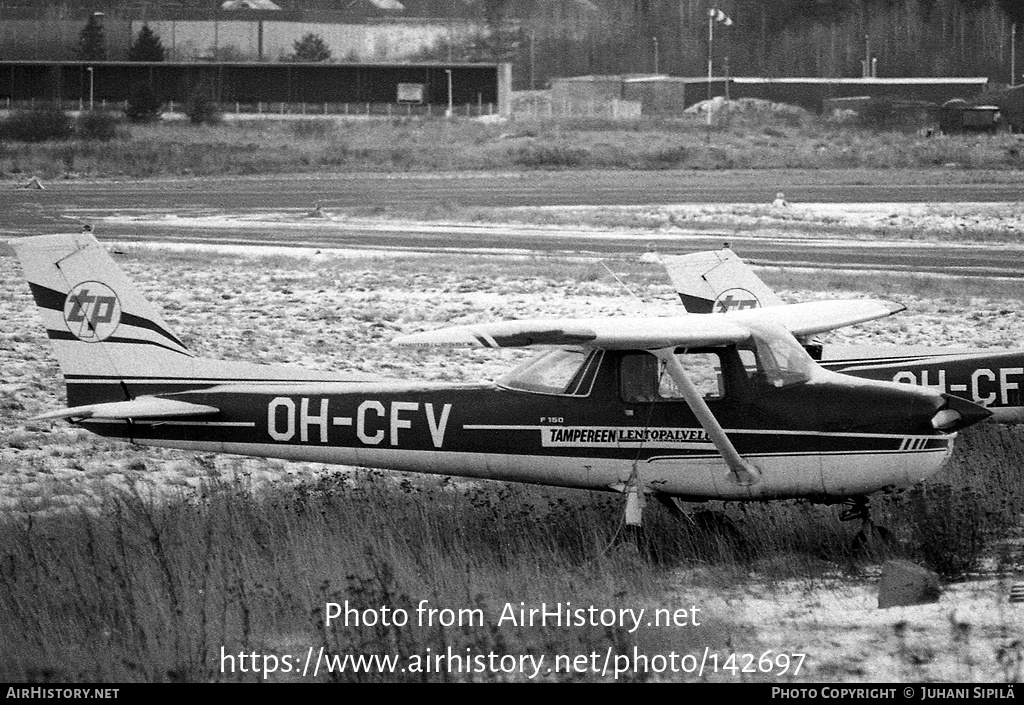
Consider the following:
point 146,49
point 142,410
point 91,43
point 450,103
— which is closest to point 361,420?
point 142,410

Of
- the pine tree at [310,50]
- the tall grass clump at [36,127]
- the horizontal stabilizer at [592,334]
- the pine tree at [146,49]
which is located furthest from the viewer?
the pine tree at [310,50]

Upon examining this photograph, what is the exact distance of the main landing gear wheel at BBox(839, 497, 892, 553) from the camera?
31.1ft

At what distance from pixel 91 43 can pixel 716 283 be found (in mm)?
85002

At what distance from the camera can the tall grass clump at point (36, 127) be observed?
71.0 meters

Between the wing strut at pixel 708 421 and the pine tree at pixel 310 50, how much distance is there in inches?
3364

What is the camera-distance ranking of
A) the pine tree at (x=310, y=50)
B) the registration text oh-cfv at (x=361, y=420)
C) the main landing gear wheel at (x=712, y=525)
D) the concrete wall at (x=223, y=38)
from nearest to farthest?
the main landing gear wheel at (x=712, y=525) < the registration text oh-cfv at (x=361, y=420) < the concrete wall at (x=223, y=38) < the pine tree at (x=310, y=50)

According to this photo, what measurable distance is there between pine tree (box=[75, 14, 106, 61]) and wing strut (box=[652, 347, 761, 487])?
288ft

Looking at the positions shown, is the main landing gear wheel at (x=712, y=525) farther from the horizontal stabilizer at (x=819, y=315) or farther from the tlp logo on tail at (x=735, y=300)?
the tlp logo on tail at (x=735, y=300)

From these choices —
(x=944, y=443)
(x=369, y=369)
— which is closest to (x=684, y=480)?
(x=944, y=443)

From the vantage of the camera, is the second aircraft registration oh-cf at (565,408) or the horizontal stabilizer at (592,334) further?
the second aircraft registration oh-cf at (565,408)

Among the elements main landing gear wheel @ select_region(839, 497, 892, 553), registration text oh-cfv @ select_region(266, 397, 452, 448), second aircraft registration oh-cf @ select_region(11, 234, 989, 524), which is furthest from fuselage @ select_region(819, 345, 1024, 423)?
registration text oh-cfv @ select_region(266, 397, 452, 448)

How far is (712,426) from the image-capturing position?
938cm

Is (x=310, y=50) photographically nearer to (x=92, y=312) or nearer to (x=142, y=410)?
(x=92, y=312)

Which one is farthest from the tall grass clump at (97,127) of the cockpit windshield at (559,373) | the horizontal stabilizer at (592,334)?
the horizontal stabilizer at (592,334)
